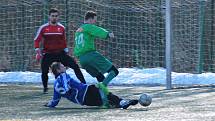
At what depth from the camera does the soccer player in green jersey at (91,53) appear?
1154cm

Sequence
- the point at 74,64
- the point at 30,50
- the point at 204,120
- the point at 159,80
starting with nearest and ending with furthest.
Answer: the point at 204,120, the point at 74,64, the point at 159,80, the point at 30,50

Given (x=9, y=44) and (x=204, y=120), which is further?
(x=9, y=44)

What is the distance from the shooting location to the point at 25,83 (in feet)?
56.5

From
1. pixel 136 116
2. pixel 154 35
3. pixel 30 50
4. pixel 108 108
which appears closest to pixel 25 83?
pixel 30 50

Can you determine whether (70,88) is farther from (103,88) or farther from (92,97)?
(103,88)

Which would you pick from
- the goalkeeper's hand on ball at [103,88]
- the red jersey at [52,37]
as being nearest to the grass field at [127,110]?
the goalkeeper's hand on ball at [103,88]

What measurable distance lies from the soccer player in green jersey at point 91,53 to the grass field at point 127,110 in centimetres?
70

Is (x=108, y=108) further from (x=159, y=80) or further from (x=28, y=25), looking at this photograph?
(x=28, y=25)

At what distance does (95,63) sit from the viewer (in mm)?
11742

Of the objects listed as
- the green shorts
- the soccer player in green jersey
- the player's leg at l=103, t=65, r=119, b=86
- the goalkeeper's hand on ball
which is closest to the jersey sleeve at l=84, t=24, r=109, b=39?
the soccer player in green jersey

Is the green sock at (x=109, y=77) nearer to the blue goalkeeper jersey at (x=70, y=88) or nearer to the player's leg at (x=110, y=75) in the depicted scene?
the player's leg at (x=110, y=75)

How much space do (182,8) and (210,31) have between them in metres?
0.95

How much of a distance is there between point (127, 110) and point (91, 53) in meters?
1.56

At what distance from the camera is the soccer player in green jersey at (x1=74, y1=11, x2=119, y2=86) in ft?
37.9
